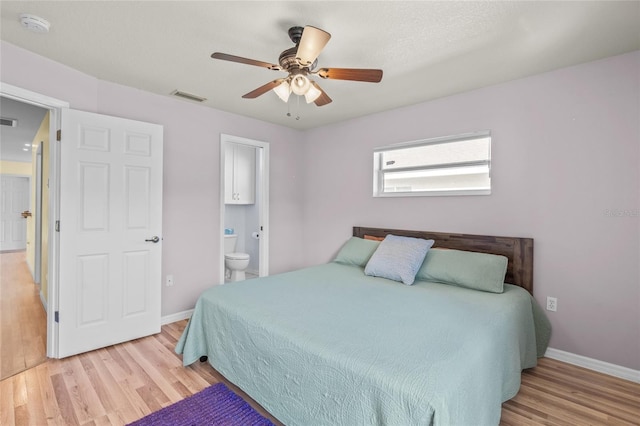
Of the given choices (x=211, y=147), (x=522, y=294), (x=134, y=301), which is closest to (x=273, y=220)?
(x=211, y=147)

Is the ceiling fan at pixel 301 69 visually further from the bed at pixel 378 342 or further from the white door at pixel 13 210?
the white door at pixel 13 210

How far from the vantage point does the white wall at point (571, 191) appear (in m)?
2.24

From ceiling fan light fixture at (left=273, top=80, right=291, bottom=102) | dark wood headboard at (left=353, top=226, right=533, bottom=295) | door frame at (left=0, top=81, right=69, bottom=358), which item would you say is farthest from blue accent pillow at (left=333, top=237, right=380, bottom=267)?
door frame at (left=0, top=81, right=69, bottom=358)

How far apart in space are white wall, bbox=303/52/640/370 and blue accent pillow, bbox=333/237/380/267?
621mm

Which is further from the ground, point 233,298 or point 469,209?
point 469,209

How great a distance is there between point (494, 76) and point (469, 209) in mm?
1185

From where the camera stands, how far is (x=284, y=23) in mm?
1892

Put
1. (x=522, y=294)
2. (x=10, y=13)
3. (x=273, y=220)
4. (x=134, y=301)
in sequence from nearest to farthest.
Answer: (x=10, y=13) → (x=522, y=294) → (x=134, y=301) → (x=273, y=220)

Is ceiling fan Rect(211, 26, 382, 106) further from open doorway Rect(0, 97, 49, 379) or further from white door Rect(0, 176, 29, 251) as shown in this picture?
white door Rect(0, 176, 29, 251)

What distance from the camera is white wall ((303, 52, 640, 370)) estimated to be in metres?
2.24

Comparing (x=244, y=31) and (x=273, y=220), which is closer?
(x=244, y=31)

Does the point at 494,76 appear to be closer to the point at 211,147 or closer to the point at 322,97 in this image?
the point at 322,97

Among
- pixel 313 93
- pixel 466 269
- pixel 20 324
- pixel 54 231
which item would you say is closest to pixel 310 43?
pixel 313 93

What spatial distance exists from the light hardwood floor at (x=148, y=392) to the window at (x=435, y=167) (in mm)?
1608
